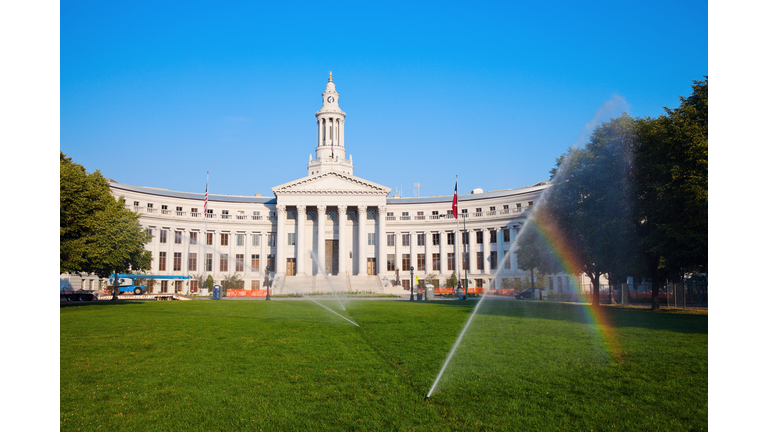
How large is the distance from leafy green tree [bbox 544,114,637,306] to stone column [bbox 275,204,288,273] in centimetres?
5728

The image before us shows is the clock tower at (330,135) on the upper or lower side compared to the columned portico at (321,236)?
upper

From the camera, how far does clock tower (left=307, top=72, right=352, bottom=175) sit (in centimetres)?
10356

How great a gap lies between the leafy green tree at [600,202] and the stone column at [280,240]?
188ft

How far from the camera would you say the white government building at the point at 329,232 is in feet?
290

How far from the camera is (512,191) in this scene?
9456 centimetres

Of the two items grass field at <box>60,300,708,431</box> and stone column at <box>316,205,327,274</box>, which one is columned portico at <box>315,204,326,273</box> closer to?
stone column at <box>316,205,327,274</box>

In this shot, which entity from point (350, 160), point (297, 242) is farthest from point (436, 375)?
point (350, 160)

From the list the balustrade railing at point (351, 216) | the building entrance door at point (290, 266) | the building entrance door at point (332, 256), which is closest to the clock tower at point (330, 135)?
the balustrade railing at point (351, 216)

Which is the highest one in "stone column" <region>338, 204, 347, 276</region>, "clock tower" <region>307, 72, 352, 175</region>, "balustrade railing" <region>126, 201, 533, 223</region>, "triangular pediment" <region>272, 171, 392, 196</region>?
"clock tower" <region>307, 72, 352, 175</region>

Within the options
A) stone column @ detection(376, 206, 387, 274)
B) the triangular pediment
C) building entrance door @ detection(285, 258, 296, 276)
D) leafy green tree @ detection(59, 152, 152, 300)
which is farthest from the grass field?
building entrance door @ detection(285, 258, 296, 276)

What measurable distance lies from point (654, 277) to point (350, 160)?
242 ft

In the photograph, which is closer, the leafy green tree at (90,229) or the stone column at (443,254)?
the leafy green tree at (90,229)

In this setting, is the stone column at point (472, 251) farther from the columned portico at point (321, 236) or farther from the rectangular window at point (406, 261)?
the columned portico at point (321, 236)
